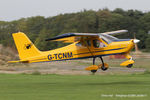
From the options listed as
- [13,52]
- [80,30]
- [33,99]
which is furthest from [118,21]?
[33,99]

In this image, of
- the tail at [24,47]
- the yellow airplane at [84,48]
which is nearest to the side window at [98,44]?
the yellow airplane at [84,48]

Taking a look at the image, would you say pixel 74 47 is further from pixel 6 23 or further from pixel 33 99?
pixel 6 23

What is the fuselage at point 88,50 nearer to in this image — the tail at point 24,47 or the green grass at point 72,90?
the tail at point 24,47

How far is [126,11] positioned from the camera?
7900cm

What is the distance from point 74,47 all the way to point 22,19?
72634mm

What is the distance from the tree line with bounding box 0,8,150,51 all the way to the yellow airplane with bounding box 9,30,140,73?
27.9m

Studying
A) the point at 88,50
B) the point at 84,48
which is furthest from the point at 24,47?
the point at 88,50

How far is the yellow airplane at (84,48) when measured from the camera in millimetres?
19413

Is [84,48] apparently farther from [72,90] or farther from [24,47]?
[72,90]

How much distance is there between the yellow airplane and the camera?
63.7 feet

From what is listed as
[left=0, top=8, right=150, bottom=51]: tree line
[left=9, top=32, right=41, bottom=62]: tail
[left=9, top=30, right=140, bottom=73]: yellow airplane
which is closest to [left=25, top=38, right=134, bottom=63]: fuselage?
[left=9, top=30, right=140, bottom=73]: yellow airplane

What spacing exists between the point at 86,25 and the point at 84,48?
3990cm

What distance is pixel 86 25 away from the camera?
60625 millimetres

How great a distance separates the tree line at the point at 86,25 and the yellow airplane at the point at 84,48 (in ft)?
91.4
